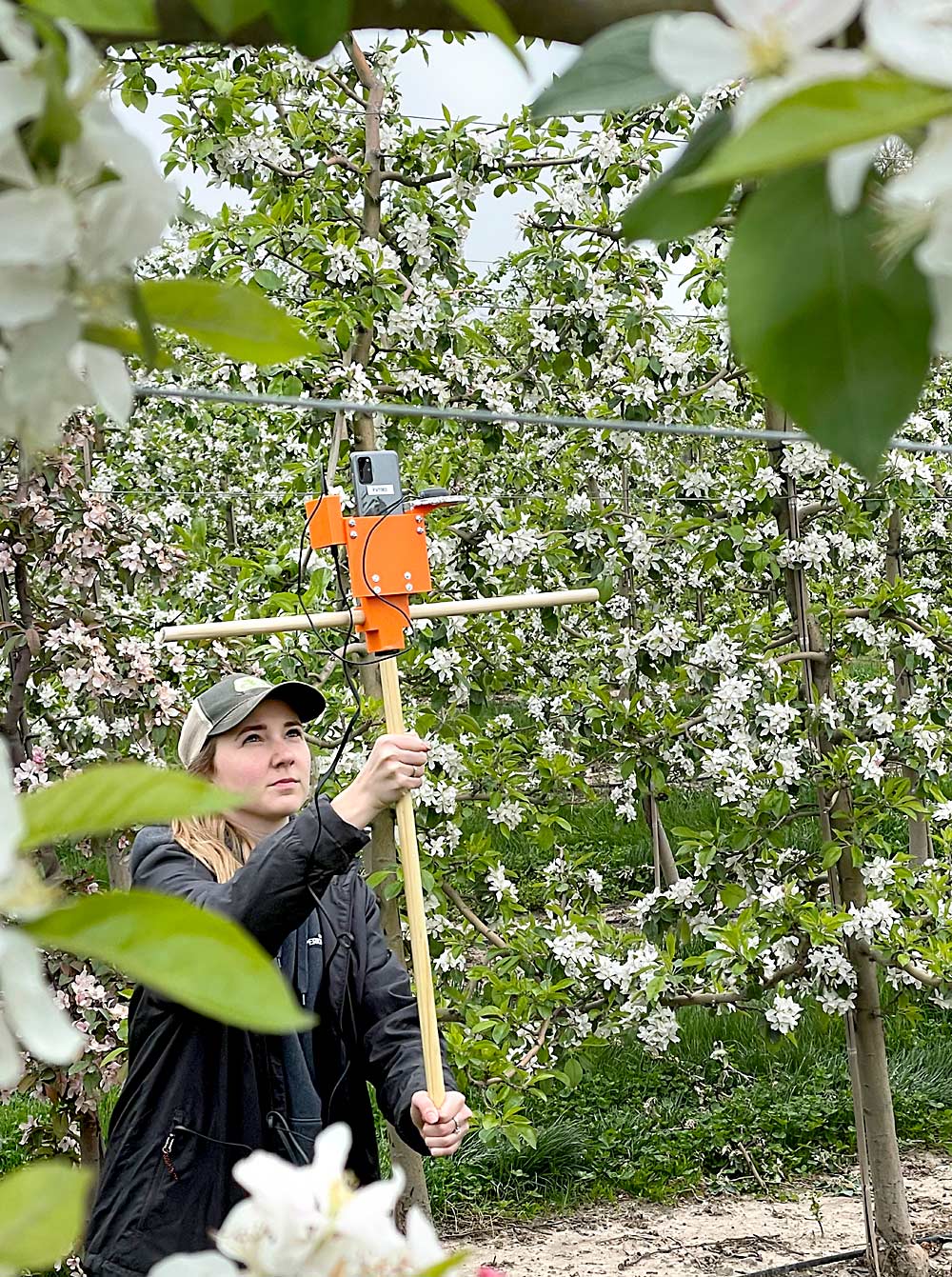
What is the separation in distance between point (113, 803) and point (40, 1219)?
3.0 inches

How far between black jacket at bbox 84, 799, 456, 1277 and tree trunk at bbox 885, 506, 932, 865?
63.9 inches

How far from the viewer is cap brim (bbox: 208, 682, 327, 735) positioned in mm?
2379

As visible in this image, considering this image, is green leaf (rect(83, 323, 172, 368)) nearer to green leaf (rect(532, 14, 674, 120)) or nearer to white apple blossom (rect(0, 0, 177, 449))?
white apple blossom (rect(0, 0, 177, 449))

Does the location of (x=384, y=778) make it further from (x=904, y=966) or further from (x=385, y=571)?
(x=904, y=966)

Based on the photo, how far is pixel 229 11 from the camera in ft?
1.13

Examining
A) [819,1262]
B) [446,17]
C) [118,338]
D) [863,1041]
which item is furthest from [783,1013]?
[118,338]

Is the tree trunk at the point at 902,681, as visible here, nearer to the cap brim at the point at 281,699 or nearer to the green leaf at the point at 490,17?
the cap brim at the point at 281,699

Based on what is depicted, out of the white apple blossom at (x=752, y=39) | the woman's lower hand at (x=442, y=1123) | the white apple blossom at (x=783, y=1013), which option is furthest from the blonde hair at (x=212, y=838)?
the white apple blossom at (x=752, y=39)

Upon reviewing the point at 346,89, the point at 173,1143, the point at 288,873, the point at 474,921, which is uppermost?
the point at 346,89

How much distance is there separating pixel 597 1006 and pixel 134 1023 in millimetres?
1404

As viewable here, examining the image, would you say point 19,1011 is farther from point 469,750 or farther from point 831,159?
point 469,750

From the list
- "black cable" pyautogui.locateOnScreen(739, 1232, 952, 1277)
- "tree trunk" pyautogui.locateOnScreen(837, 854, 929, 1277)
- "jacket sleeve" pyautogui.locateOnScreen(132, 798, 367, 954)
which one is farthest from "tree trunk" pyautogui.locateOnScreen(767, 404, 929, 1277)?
"jacket sleeve" pyautogui.locateOnScreen(132, 798, 367, 954)

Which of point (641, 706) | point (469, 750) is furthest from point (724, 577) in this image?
point (469, 750)

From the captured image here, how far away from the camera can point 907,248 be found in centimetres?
30
